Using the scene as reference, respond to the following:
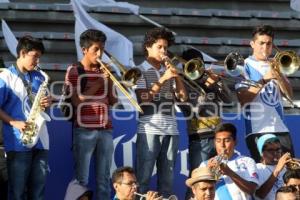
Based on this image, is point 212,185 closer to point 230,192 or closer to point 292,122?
point 230,192

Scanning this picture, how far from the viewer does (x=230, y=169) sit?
7613 mm

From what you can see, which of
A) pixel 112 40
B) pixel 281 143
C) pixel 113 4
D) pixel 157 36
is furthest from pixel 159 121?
pixel 113 4

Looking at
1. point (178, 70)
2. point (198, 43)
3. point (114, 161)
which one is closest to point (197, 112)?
point (178, 70)

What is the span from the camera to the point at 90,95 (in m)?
7.94

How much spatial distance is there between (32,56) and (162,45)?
119 cm

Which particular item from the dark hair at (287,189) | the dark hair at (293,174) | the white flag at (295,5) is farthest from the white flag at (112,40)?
the dark hair at (287,189)

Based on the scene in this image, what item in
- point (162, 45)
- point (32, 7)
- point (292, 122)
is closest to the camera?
point (162, 45)

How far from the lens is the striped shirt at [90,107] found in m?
7.88

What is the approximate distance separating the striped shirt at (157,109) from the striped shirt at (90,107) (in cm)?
32

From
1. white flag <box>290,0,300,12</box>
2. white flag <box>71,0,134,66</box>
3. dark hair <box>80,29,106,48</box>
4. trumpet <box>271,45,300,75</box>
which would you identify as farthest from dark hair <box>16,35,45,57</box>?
white flag <box>290,0,300,12</box>

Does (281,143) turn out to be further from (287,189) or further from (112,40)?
(112,40)

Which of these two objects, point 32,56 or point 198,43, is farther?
point 198,43

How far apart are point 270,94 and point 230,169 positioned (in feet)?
3.62

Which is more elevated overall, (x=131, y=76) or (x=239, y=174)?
(x=131, y=76)
